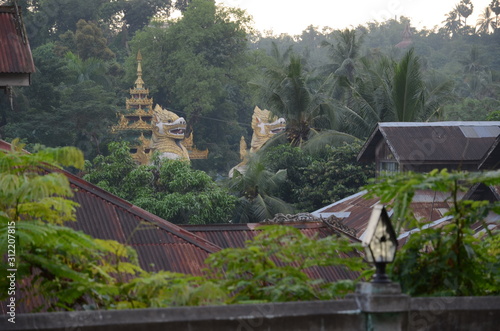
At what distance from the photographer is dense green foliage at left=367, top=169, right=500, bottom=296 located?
6723mm

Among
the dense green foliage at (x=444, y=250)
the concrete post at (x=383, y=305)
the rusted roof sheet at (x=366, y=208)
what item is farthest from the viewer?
the rusted roof sheet at (x=366, y=208)

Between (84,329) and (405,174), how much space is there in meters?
2.92

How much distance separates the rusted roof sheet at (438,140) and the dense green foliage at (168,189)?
5742 millimetres

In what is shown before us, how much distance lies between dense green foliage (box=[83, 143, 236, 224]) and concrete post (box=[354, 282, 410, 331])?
794 inches

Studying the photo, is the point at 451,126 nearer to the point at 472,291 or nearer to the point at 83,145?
the point at 472,291

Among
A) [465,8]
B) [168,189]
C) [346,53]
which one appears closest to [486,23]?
[465,8]

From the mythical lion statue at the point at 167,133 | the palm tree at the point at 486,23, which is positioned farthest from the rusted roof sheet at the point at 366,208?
the palm tree at the point at 486,23

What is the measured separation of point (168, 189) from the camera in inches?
1113

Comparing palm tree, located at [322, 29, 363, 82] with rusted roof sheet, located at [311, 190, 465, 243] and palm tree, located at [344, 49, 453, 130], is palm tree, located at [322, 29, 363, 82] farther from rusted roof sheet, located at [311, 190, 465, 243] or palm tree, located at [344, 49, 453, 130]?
rusted roof sheet, located at [311, 190, 465, 243]

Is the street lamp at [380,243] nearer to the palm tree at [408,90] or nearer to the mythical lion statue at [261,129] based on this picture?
the palm tree at [408,90]

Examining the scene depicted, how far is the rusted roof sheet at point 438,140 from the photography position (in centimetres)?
2400

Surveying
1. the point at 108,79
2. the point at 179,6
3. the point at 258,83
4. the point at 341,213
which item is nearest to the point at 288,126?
the point at 258,83

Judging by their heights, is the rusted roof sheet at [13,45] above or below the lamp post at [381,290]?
above

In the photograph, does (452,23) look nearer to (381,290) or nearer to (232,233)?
(232,233)
